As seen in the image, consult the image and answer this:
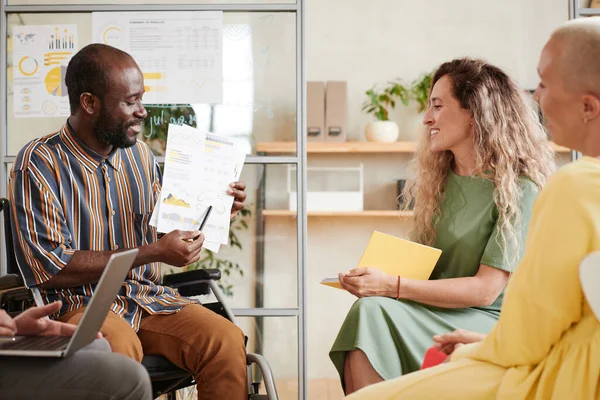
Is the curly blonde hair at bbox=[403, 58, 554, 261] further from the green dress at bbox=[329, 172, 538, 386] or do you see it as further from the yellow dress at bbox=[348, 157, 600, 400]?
the yellow dress at bbox=[348, 157, 600, 400]

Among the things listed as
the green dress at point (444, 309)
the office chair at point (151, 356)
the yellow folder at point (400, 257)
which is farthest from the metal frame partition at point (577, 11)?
the office chair at point (151, 356)

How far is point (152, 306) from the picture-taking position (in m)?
2.15

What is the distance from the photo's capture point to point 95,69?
2.17 metres

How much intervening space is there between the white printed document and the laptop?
0.73m

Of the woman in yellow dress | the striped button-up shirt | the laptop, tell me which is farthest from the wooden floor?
the woman in yellow dress

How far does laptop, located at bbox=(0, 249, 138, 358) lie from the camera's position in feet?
4.46

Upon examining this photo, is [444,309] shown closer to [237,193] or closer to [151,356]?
[237,193]

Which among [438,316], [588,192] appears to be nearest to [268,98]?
[438,316]

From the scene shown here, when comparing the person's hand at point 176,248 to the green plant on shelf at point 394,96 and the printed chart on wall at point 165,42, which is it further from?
the green plant on shelf at point 394,96

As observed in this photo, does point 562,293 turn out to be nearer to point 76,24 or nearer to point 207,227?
point 207,227

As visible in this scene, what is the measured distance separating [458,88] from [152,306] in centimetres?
112

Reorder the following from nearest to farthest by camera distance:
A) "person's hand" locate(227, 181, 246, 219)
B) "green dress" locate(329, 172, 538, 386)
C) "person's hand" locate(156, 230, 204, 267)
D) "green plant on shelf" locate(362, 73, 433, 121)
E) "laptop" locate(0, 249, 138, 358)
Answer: "laptop" locate(0, 249, 138, 358) < "green dress" locate(329, 172, 538, 386) < "person's hand" locate(156, 230, 204, 267) < "person's hand" locate(227, 181, 246, 219) < "green plant on shelf" locate(362, 73, 433, 121)

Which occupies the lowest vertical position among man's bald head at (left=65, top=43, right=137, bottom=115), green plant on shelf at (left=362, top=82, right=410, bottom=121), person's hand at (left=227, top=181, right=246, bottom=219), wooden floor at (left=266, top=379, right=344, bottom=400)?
wooden floor at (left=266, top=379, right=344, bottom=400)

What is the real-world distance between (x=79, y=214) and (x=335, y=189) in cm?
280
